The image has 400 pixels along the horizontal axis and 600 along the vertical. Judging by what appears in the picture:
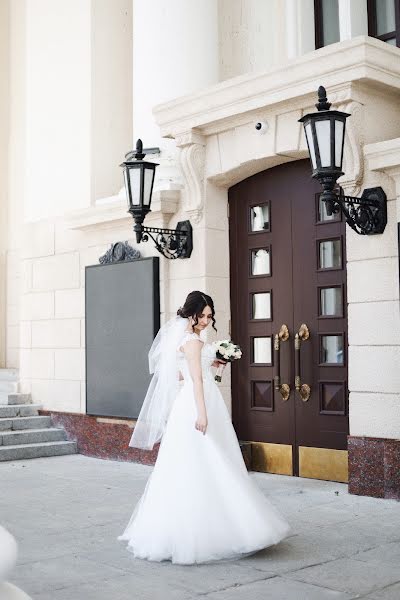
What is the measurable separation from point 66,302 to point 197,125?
3.59m

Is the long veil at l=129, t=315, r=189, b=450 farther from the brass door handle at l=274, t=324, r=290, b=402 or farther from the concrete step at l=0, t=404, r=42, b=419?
the concrete step at l=0, t=404, r=42, b=419

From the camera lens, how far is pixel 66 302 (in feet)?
37.8

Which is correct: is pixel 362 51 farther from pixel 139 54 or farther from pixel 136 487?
pixel 136 487

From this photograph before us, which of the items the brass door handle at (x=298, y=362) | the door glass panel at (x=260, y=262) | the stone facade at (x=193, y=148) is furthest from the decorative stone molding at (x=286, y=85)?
the brass door handle at (x=298, y=362)

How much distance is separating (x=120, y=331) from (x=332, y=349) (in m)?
3.05

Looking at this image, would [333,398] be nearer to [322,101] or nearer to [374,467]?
[374,467]

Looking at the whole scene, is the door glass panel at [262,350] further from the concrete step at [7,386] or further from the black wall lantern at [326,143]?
the concrete step at [7,386]

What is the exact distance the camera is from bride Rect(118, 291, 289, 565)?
→ 211 inches

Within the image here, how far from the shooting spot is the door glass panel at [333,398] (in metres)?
8.37

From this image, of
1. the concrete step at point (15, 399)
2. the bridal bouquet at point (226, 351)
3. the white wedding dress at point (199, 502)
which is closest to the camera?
the white wedding dress at point (199, 502)

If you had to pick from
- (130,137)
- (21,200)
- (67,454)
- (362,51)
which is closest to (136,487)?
(67,454)

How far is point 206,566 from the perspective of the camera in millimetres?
5320

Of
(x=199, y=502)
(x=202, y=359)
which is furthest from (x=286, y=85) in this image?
(x=199, y=502)

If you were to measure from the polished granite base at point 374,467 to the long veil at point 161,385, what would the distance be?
2311 millimetres
